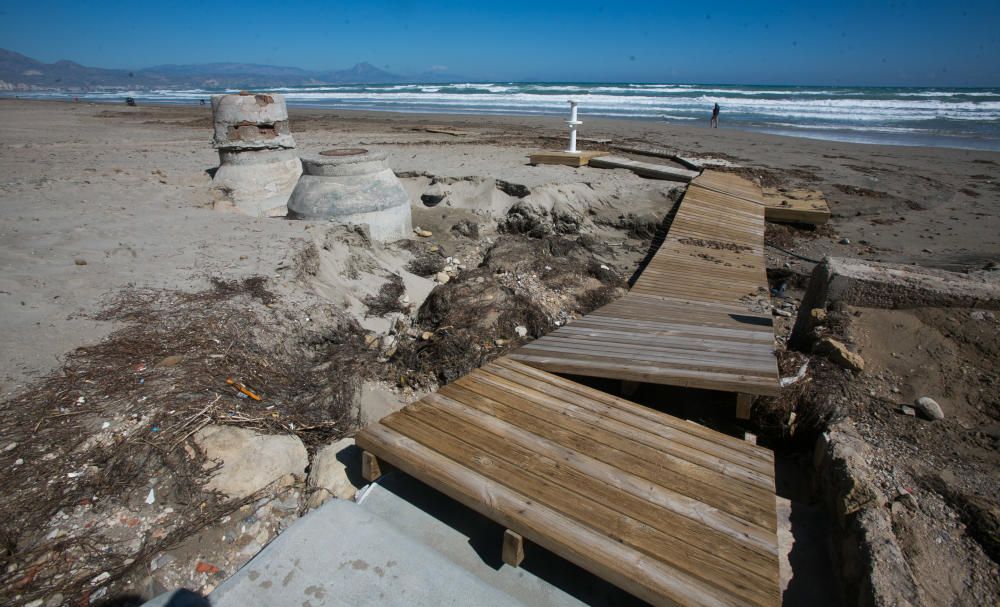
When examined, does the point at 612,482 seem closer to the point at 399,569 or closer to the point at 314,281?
the point at 399,569

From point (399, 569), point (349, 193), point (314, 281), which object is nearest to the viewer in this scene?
point (399, 569)

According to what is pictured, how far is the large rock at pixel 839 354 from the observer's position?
11.8 ft

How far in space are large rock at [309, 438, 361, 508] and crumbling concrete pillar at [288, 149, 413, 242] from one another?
4636 mm

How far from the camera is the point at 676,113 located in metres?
31.5

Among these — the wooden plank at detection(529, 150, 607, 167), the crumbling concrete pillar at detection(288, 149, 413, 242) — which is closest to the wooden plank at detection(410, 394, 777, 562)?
the crumbling concrete pillar at detection(288, 149, 413, 242)

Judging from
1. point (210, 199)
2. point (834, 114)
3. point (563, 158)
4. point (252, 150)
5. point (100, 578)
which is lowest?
point (100, 578)

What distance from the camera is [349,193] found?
7340 mm

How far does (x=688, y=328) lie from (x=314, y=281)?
400 cm

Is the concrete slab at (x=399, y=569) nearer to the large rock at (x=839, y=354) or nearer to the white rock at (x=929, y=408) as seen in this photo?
the white rock at (x=929, y=408)

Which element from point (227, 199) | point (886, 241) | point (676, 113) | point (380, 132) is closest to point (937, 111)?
point (676, 113)

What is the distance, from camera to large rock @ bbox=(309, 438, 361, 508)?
118 inches

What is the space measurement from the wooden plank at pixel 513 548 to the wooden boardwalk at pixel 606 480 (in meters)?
0.02

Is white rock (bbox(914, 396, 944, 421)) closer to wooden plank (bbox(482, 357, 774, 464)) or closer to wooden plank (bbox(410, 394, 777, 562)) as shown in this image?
wooden plank (bbox(482, 357, 774, 464))

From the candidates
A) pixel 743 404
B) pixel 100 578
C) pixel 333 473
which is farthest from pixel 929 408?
pixel 100 578
